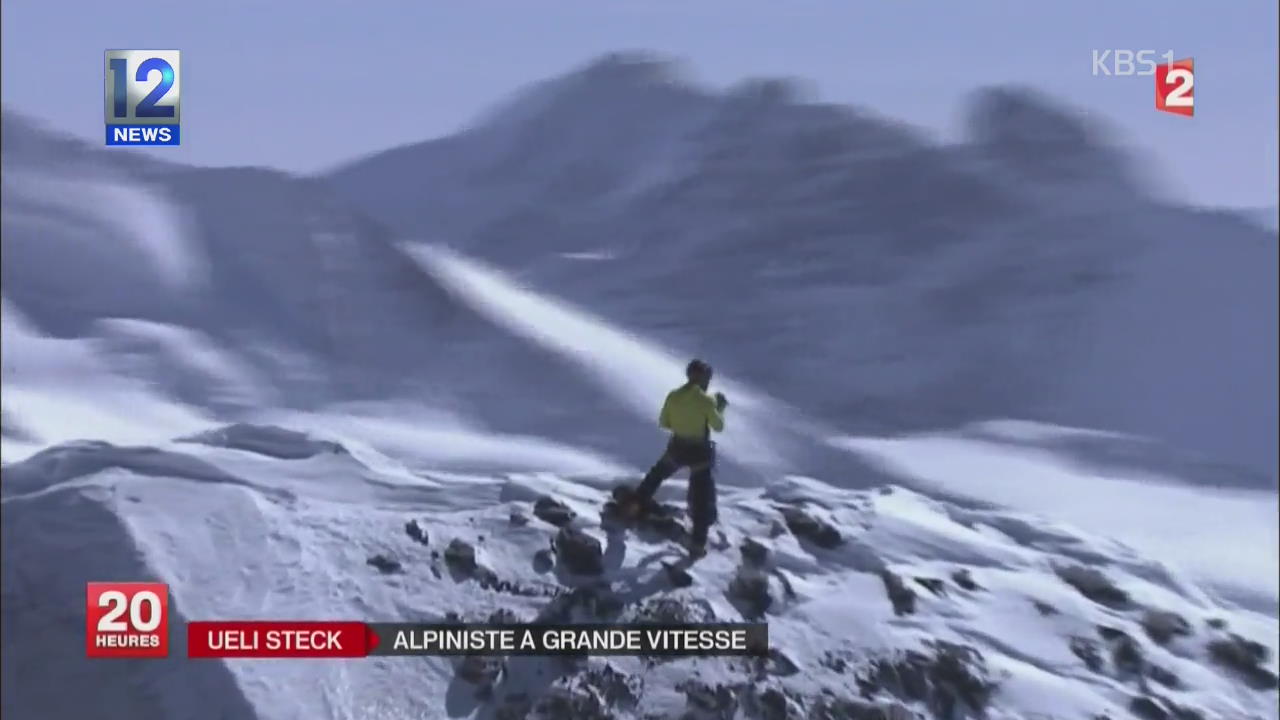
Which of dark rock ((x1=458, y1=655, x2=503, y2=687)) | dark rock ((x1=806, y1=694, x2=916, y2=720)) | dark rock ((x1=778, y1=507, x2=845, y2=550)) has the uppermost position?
dark rock ((x1=778, y1=507, x2=845, y2=550))

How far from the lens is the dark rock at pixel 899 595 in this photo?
32.1 ft

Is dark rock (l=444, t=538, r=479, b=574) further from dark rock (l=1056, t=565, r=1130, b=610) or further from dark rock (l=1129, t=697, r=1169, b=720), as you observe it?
dark rock (l=1056, t=565, r=1130, b=610)

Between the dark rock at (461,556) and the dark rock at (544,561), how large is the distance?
0.42m

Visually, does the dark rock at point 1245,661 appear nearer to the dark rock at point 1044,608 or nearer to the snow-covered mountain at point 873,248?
the dark rock at point 1044,608

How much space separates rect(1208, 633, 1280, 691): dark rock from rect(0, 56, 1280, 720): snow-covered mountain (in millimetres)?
41

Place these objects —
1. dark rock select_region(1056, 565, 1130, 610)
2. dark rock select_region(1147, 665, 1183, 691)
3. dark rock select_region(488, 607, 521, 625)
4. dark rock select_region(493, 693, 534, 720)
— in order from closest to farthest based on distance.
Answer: dark rock select_region(493, 693, 534, 720), dark rock select_region(488, 607, 521, 625), dark rock select_region(1147, 665, 1183, 691), dark rock select_region(1056, 565, 1130, 610)

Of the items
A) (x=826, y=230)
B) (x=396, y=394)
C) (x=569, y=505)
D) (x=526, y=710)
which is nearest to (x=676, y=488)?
(x=569, y=505)

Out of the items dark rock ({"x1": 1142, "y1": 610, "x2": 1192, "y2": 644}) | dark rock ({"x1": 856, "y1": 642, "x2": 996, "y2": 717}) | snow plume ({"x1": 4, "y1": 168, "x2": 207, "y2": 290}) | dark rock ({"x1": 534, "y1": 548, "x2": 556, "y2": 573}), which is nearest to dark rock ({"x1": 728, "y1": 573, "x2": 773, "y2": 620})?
dark rock ({"x1": 856, "y1": 642, "x2": 996, "y2": 717})

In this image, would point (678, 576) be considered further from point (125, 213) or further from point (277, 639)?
point (125, 213)

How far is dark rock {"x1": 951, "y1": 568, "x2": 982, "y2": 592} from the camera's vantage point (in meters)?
10.5

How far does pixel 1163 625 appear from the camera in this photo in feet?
34.8

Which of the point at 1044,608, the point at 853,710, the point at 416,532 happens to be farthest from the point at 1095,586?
the point at 416,532

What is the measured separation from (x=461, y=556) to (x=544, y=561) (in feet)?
1.92

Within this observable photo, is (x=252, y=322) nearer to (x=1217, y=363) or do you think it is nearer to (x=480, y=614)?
(x=480, y=614)
